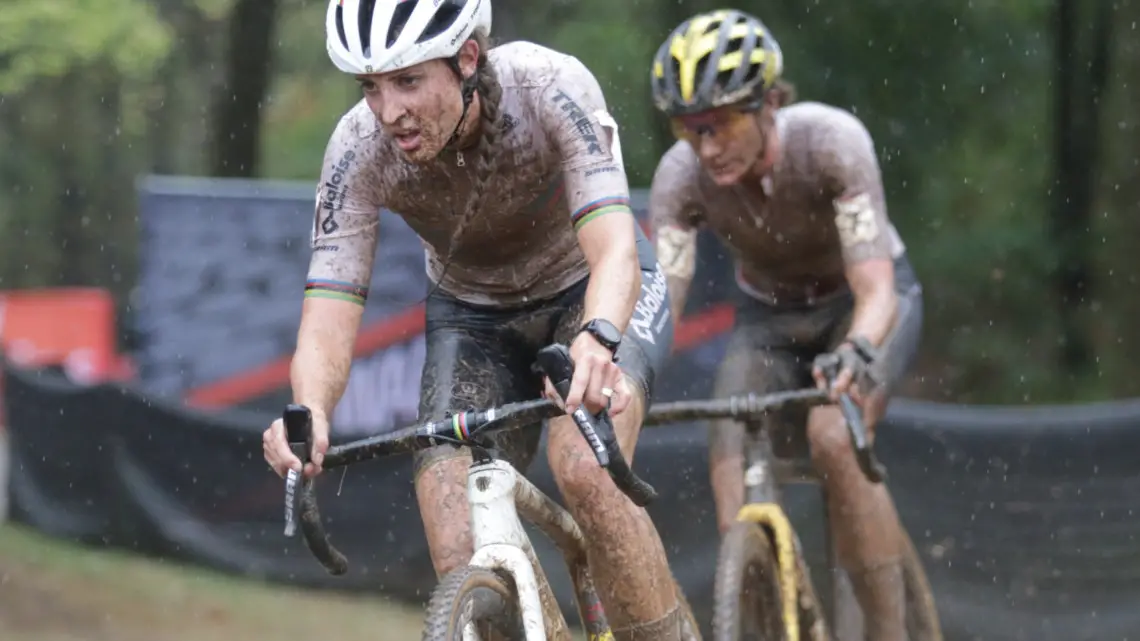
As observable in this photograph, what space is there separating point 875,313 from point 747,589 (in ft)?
3.33

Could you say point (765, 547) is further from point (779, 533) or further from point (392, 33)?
point (392, 33)

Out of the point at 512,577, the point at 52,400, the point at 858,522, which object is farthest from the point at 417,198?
the point at 52,400

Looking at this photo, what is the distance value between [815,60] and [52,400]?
7.22 m

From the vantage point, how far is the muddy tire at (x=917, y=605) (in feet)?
20.2

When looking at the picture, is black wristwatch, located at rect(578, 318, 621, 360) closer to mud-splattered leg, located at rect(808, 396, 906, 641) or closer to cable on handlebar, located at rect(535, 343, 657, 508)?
cable on handlebar, located at rect(535, 343, 657, 508)

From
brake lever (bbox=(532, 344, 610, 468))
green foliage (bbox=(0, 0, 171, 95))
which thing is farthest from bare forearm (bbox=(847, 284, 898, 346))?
green foliage (bbox=(0, 0, 171, 95))

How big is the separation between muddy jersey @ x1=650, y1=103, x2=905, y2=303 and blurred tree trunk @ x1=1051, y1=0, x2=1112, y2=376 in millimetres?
8608

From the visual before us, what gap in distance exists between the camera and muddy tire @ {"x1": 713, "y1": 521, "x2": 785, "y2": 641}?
497cm

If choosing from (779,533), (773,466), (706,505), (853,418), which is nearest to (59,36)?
(706,505)

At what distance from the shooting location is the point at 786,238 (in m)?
6.01

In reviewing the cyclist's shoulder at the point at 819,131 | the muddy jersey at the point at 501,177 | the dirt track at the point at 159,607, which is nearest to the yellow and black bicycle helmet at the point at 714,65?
the cyclist's shoulder at the point at 819,131

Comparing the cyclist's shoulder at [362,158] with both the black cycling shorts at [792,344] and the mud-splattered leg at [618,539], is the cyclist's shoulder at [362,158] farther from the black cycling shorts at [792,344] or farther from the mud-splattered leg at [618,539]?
the black cycling shorts at [792,344]

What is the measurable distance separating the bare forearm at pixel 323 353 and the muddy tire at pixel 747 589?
146 centimetres

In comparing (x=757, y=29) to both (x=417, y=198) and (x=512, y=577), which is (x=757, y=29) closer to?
(x=417, y=198)
